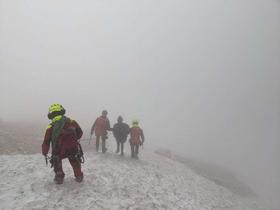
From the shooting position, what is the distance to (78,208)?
1074 cm

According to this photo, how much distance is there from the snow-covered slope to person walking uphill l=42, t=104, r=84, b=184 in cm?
111

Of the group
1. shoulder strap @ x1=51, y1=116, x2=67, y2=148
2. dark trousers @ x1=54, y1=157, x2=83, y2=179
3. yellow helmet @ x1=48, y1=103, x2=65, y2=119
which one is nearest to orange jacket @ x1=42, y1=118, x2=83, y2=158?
shoulder strap @ x1=51, y1=116, x2=67, y2=148

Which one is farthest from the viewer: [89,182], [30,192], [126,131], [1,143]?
[126,131]

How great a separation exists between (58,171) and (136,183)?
434 centimetres

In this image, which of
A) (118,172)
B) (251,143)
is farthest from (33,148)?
(251,143)

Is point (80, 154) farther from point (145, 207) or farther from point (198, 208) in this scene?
point (198, 208)

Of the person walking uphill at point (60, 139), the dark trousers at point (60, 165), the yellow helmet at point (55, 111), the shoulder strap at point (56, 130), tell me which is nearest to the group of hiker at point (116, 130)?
the dark trousers at point (60, 165)

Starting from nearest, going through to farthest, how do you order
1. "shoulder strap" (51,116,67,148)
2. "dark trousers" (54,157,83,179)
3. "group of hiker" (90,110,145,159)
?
"shoulder strap" (51,116,67,148)
"dark trousers" (54,157,83,179)
"group of hiker" (90,110,145,159)

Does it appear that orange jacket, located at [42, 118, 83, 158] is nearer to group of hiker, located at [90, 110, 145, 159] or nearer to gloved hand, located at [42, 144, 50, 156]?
gloved hand, located at [42, 144, 50, 156]

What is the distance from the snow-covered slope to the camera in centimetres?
1112

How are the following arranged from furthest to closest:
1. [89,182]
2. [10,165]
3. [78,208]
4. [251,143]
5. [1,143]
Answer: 1. [251,143]
2. [1,143]
3. [10,165]
4. [89,182]
5. [78,208]

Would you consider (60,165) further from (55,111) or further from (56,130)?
(55,111)

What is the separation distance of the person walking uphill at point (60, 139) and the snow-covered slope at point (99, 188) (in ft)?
3.63

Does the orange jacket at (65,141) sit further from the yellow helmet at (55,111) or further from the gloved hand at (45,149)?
the yellow helmet at (55,111)
